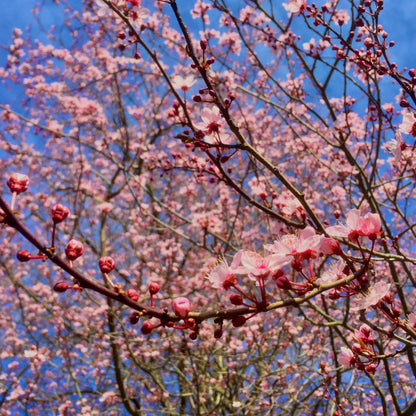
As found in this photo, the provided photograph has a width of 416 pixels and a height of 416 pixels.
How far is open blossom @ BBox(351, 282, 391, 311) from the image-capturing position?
1161 millimetres

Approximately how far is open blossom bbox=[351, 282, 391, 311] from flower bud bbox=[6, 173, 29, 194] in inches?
43.5

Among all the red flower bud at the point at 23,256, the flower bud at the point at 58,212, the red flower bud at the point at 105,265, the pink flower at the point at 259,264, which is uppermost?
the flower bud at the point at 58,212

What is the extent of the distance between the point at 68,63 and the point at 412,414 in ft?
30.6

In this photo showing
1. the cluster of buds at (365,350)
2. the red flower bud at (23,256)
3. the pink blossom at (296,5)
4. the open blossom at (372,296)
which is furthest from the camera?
the pink blossom at (296,5)

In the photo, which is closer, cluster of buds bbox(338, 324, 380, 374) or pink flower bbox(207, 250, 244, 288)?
pink flower bbox(207, 250, 244, 288)

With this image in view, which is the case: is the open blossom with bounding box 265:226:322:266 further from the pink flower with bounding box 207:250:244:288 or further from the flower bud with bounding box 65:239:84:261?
the flower bud with bounding box 65:239:84:261

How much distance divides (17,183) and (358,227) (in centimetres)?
105

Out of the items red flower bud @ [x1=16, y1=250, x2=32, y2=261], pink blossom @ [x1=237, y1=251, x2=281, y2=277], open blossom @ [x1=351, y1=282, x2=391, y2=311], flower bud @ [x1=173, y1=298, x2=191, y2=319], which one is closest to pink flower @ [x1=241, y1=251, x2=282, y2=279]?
pink blossom @ [x1=237, y1=251, x2=281, y2=277]

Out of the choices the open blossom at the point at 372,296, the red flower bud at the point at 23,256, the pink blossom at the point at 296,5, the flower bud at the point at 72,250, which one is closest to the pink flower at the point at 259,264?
the open blossom at the point at 372,296

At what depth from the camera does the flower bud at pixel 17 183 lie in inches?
40.8

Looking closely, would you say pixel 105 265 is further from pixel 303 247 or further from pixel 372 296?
pixel 372 296

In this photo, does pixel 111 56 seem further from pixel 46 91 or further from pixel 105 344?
pixel 105 344

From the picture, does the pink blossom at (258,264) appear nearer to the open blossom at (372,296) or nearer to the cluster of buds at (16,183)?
the open blossom at (372,296)

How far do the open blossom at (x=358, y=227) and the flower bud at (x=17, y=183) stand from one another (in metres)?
0.97
